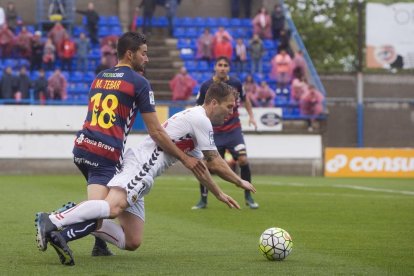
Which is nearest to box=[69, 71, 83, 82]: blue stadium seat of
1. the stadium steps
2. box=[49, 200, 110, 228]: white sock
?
the stadium steps

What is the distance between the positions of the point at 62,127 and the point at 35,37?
4.54 m

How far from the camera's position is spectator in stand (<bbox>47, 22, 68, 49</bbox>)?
34094 millimetres

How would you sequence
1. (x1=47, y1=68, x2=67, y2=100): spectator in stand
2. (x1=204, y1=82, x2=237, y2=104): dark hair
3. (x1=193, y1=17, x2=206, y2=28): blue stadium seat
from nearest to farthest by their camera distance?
(x1=204, y1=82, x2=237, y2=104): dark hair
(x1=47, y1=68, x2=67, y2=100): spectator in stand
(x1=193, y1=17, x2=206, y2=28): blue stadium seat

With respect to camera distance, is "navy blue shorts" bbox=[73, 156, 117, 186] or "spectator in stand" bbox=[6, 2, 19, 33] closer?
"navy blue shorts" bbox=[73, 156, 117, 186]

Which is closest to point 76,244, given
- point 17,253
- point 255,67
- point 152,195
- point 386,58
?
point 17,253

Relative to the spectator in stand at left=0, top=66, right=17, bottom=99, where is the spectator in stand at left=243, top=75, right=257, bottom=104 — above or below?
below

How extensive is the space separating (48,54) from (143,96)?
2482 cm

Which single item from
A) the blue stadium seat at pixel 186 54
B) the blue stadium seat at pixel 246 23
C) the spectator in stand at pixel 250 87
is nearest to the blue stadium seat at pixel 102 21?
the blue stadium seat at pixel 186 54

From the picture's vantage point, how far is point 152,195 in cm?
2012

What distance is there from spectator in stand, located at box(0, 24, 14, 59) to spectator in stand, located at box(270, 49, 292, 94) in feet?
28.4

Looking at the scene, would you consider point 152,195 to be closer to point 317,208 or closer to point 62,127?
point 317,208

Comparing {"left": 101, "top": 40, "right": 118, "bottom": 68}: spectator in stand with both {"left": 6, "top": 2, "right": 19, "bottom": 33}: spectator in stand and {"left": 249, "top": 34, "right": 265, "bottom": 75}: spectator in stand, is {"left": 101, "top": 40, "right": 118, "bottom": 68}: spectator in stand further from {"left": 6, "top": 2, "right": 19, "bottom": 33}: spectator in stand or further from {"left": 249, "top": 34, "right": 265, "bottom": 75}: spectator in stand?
{"left": 249, "top": 34, "right": 265, "bottom": 75}: spectator in stand

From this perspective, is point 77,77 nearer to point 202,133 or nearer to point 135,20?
point 135,20

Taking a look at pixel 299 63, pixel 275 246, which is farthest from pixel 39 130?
pixel 275 246
